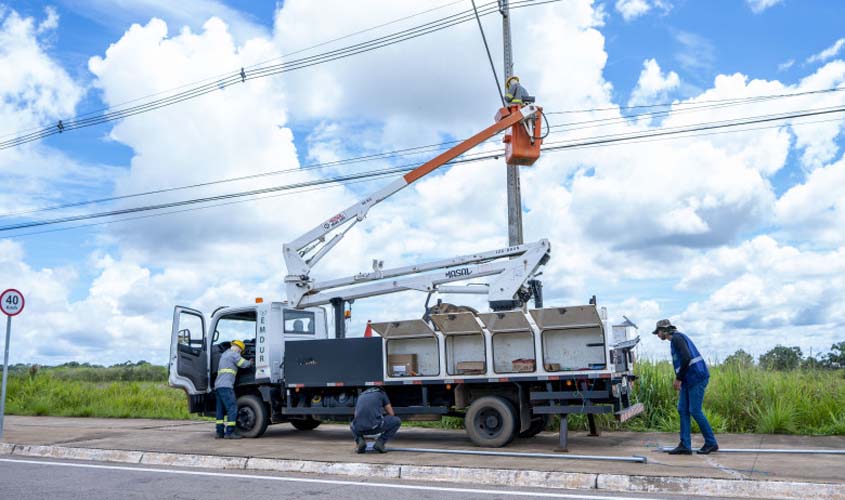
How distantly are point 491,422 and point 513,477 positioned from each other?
8.97 ft

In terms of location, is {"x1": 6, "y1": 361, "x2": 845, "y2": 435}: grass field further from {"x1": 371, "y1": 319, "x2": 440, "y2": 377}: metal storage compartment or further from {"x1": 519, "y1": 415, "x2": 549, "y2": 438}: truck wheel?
{"x1": 371, "y1": 319, "x2": 440, "y2": 377}: metal storage compartment

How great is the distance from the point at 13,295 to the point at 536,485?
34.4ft

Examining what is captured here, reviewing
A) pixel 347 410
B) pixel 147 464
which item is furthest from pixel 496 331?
pixel 147 464

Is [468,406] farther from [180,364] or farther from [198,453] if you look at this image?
[180,364]

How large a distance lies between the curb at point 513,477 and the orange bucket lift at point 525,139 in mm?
6107

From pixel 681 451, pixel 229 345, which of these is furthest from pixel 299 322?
pixel 681 451

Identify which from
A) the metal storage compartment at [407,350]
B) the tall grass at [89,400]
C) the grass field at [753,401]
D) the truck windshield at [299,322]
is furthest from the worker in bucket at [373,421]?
the tall grass at [89,400]

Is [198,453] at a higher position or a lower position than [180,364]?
lower

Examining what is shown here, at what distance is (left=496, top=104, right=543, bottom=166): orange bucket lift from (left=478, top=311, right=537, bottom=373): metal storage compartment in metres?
3.42

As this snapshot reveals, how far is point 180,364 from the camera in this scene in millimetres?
13344

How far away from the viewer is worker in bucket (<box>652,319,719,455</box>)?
9.93 meters

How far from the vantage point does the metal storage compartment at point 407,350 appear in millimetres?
11672

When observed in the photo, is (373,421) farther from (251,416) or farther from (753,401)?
(753,401)

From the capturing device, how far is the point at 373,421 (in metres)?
10.7
